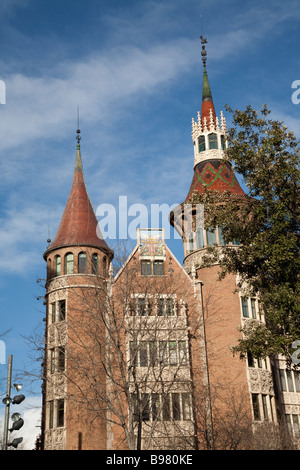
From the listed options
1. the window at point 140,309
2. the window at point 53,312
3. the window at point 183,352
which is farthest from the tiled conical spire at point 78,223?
the window at point 183,352

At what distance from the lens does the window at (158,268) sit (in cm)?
3656

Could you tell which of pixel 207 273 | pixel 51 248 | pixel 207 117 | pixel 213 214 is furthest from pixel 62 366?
pixel 207 117

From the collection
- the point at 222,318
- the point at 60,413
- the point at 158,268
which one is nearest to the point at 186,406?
the point at 222,318

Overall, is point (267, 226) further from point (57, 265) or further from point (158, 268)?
point (57, 265)

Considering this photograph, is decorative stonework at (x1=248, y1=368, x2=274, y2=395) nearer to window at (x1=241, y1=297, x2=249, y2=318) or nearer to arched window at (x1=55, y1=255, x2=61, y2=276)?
window at (x1=241, y1=297, x2=249, y2=318)

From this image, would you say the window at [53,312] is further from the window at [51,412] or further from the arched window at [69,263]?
the window at [51,412]

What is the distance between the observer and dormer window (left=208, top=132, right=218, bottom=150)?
4259 cm

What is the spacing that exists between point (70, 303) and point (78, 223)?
223 inches

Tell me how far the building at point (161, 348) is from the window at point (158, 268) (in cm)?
6

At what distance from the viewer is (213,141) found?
1686 inches

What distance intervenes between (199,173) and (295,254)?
19534 mm

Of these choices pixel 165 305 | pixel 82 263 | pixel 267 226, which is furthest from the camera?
pixel 82 263
